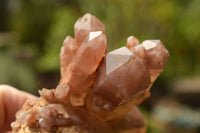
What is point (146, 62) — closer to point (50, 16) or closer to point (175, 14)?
point (175, 14)

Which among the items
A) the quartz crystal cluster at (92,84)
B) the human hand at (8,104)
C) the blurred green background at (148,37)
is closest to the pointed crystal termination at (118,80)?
the quartz crystal cluster at (92,84)

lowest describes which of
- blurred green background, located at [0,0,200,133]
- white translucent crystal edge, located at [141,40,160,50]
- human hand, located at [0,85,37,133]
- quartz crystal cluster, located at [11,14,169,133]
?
blurred green background, located at [0,0,200,133]

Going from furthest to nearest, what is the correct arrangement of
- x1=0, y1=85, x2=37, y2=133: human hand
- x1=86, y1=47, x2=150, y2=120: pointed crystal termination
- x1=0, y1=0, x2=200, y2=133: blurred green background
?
x1=0, y1=0, x2=200, y2=133: blurred green background
x1=0, y1=85, x2=37, y2=133: human hand
x1=86, y1=47, x2=150, y2=120: pointed crystal termination

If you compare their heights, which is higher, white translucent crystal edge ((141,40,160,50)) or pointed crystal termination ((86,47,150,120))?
white translucent crystal edge ((141,40,160,50))

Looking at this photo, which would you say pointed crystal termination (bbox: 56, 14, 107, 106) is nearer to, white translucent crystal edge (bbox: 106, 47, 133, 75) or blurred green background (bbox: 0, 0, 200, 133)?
white translucent crystal edge (bbox: 106, 47, 133, 75)

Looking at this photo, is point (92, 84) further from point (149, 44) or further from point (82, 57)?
point (149, 44)

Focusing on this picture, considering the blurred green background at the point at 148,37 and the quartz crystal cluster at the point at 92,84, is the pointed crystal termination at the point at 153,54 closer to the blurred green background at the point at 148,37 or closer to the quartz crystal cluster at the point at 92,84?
the quartz crystal cluster at the point at 92,84

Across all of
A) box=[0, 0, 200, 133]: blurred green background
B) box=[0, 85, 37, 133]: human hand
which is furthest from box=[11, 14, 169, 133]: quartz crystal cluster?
box=[0, 0, 200, 133]: blurred green background

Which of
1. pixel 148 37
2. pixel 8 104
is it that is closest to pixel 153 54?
pixel 8 104
